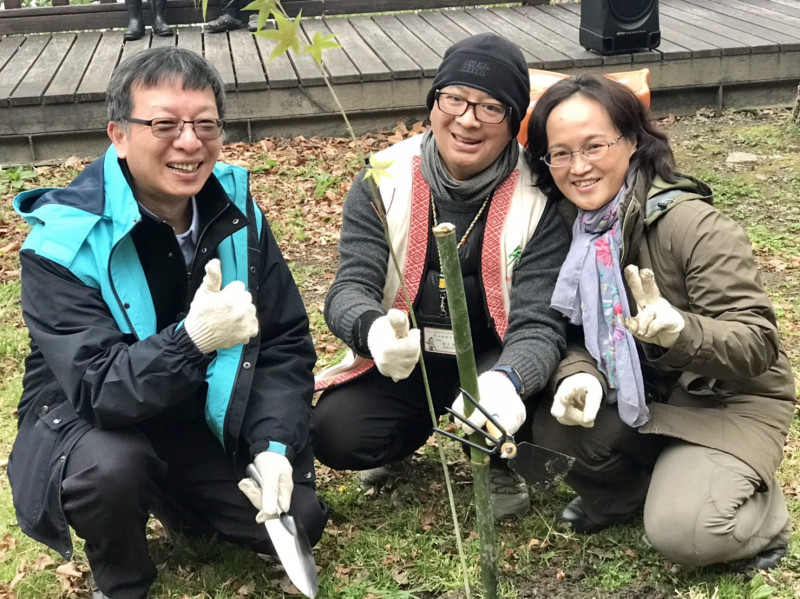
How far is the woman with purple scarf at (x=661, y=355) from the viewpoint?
2.32 m

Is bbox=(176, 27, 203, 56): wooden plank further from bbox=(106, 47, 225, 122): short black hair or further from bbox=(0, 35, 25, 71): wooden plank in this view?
bbox=(106, 47, 225, 122): short black hair

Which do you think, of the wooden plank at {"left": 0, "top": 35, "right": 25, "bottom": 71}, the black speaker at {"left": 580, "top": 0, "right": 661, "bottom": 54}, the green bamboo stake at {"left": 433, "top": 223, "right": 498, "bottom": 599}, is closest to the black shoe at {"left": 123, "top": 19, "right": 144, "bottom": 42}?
the wooden plank at {"left": 0, "top": 35, "right": 25, "bottom": 71}

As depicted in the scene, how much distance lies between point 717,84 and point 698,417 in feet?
15.3

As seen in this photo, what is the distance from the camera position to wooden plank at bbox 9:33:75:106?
5883 millimetres

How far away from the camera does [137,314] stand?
2.35 metres

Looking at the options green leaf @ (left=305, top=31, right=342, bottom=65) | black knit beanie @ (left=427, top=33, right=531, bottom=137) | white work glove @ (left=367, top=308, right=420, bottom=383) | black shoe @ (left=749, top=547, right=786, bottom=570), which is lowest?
black shoe @ (left=749, top=547, right=786, bottom=570)

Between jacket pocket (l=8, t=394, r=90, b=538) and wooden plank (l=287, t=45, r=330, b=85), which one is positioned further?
wooden plank (l=287, t=45, r=330, b=85)

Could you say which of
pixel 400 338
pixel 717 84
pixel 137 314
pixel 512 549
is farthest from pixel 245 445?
pixel 717 84

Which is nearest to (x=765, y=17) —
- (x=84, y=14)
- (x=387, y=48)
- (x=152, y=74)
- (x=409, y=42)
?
(x=409, y=42)

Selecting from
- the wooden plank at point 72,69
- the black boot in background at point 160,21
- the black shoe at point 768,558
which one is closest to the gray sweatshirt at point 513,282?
the black shoe at point 768,558

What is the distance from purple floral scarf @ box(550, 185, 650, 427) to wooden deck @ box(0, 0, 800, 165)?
11.3 ft

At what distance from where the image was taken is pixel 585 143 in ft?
8.02

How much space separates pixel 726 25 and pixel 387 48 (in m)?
2.65

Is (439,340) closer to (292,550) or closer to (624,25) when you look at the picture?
(292,550)
